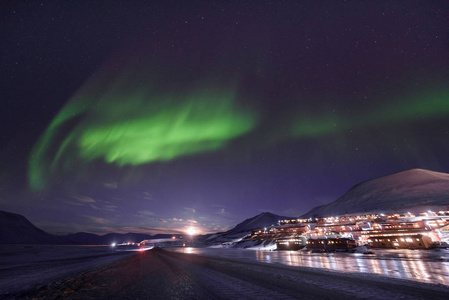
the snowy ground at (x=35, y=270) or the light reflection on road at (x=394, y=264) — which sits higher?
the light reflection on road at (x=394, y=264)

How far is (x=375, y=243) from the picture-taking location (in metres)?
83.6

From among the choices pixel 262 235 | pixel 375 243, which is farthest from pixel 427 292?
pixel 262 235

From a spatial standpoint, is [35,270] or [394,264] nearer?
[394,264]

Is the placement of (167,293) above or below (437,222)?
below

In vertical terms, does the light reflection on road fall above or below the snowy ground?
above

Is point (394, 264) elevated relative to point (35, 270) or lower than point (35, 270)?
elevated

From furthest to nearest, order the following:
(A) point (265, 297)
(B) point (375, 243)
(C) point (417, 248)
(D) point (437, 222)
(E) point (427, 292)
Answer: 1. (D) point (437, 222)
2. (B) point (375, 243)
3. (C) point (417, 248)
4. (E) point (427, 292)
5. (A) point (265, 297)

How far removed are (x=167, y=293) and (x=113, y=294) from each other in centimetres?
409

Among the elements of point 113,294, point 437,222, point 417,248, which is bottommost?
point 113,294

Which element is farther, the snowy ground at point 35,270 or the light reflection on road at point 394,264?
the snowy ground at point 35,270

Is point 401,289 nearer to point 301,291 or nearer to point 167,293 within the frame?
point 301,291

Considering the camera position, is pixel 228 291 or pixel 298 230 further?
pixel 298 230

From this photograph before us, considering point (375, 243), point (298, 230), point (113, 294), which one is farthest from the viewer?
point (298, 230)

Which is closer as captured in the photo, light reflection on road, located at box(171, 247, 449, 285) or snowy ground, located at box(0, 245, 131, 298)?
light reflection on road, located at box(171, 247, 449, 285)
